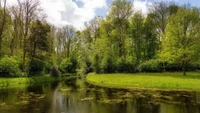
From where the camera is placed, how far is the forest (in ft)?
139

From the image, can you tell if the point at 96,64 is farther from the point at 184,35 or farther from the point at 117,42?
the point at 184,35

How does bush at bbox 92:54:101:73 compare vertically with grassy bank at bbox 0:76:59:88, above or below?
above

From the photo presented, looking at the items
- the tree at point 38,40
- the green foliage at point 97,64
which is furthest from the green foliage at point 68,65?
the tree at point 38,40

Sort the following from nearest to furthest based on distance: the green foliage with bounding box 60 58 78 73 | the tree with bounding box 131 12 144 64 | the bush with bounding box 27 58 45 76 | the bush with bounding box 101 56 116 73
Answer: the bush with bounding box 27 58 45 76, the bush with bounding box 101 56 116 73, the tree with bounding box 131 12 144 64, the green foliage with bounding box 60 58 78 73

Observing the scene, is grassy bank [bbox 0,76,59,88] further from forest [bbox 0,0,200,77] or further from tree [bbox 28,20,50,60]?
tree [bbox 28,20,50,60]

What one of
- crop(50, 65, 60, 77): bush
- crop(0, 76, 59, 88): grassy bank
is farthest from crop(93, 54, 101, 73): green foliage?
crop(0, 76, 59, 88): grassy bank

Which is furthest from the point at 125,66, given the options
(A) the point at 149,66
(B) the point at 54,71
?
(B) the point at 54,71

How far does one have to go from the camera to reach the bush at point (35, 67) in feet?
157

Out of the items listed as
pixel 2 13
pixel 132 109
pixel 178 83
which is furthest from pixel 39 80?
pixel 132 109

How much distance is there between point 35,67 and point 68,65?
2880 cm

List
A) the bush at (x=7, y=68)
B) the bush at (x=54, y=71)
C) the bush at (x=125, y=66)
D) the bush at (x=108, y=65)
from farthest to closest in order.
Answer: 1. the bush at (x=54, y=71)
2. the bush at (x=108, y=65)
3. the bush at (x=125, y=66)
4. the bush at (x=7, y=68)

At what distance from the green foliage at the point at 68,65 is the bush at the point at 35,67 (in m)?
24.0

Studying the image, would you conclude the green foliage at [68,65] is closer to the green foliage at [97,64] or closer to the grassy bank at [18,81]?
the green foliage at [97,64]

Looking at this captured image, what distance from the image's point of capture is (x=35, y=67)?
4884 cm
